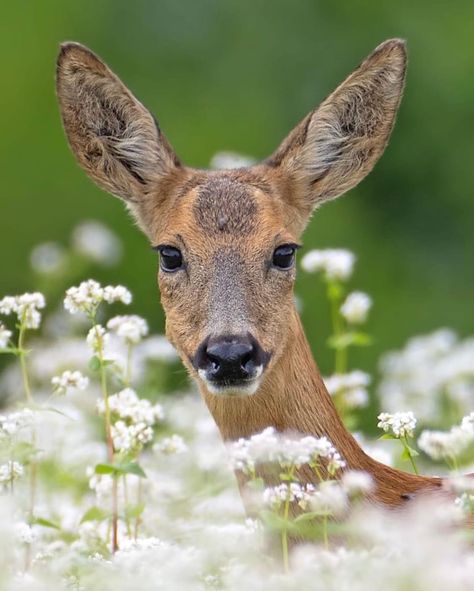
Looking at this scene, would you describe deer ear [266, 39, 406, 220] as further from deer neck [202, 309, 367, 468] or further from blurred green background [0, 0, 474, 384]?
blurred green background [0, 0, 474, 384]

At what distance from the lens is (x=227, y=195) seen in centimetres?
716

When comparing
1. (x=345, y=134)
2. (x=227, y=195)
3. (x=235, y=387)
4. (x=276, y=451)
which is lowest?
(x=276, y=451)

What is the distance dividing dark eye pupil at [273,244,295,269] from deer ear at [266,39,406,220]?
50 centimetres

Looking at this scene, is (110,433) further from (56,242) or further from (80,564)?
(56,242)

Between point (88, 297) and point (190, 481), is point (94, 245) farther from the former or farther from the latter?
point (88, 297)

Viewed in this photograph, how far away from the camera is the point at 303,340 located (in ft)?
22.5

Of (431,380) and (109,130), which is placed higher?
(109,130)

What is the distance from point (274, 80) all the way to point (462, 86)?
204 centimetres

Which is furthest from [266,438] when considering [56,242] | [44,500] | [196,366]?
[56,242]

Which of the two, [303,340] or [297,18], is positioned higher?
[297,18]

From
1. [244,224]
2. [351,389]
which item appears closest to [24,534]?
[244,224]

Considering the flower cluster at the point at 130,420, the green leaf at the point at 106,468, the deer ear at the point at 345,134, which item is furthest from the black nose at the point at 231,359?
the deer ear at the point at 345,134

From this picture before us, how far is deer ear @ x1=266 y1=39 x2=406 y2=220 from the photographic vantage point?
743 centimetres

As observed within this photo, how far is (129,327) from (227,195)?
630 mm
